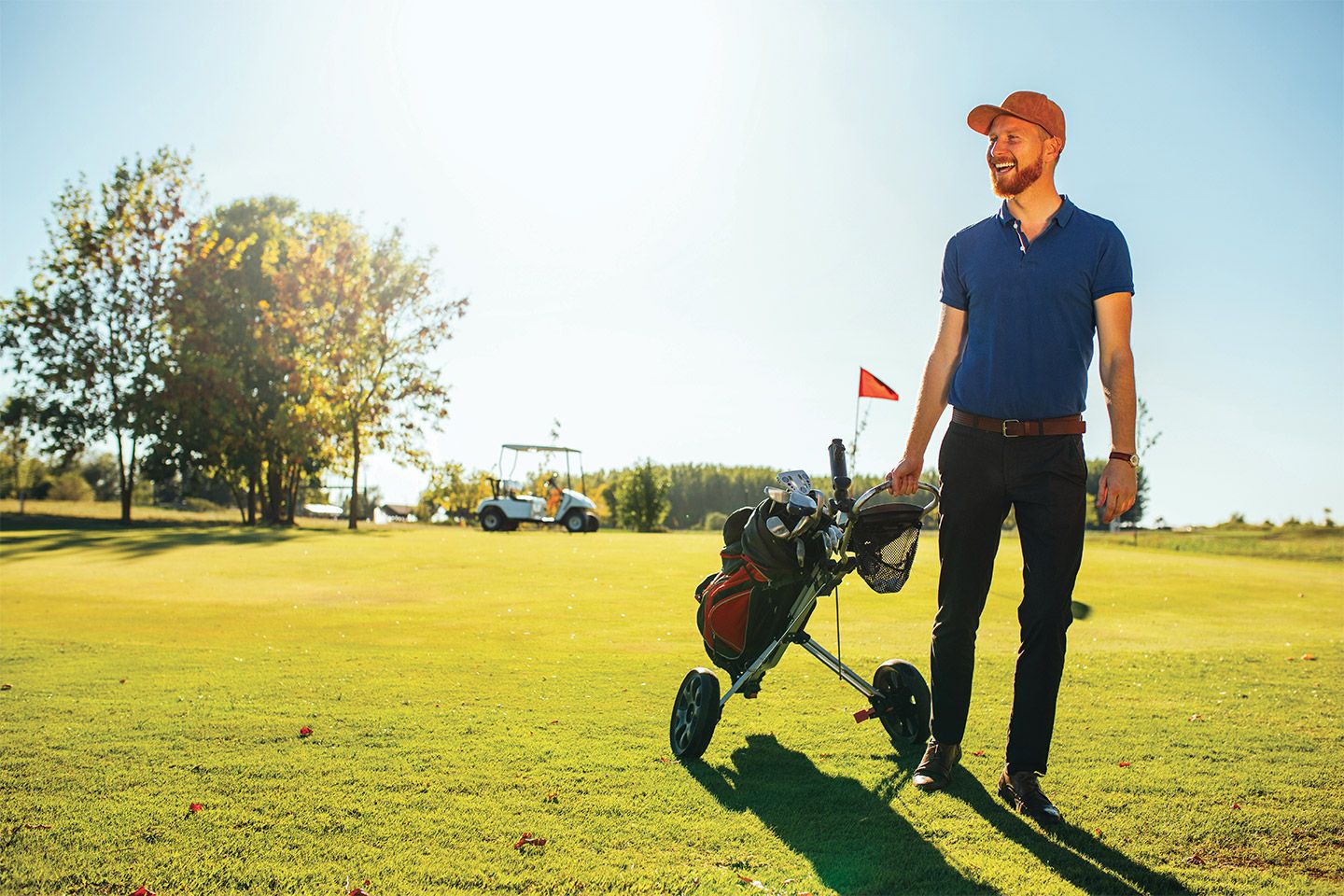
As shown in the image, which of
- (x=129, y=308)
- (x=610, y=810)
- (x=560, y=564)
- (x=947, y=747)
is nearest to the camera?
(x=610, y=810)

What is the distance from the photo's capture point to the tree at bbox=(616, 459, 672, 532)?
43656mm

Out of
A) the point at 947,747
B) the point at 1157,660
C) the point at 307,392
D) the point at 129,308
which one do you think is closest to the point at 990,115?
the point at 947,747

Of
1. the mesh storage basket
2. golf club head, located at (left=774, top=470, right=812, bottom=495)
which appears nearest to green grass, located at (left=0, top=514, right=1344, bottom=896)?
the mesh storage basket

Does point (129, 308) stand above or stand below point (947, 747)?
above

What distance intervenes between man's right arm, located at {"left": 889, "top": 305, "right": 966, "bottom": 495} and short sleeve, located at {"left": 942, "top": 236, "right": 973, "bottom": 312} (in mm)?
29

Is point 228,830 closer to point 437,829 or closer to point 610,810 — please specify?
point 437,829

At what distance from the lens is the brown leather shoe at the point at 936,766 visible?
377 centimetres

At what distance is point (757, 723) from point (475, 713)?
145 centimetres

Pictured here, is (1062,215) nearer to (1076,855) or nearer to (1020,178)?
(1020,178)

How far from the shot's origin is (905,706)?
440 cm

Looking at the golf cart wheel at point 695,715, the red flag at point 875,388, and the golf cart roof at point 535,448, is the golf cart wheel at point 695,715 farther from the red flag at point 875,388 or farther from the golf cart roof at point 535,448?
the golf cart roof at point 535,448

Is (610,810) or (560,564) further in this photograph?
(560,564)

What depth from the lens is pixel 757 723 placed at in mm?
4852

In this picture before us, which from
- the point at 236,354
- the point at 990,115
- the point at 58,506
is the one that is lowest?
the point at 58,506
